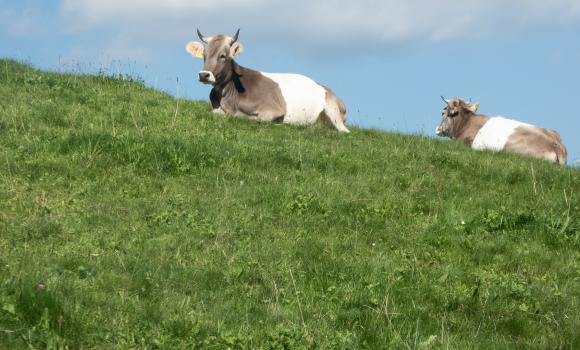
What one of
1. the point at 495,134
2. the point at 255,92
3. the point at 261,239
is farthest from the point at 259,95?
the point at 261,239


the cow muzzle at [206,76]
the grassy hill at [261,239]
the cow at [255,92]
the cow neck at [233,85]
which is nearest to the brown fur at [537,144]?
the cow at [255,92]

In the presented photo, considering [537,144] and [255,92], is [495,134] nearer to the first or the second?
[537,144]

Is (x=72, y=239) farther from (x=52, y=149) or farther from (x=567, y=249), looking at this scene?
(x=567, y=249)

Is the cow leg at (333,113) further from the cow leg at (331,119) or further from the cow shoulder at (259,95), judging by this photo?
the cow shoulder at (259,95)

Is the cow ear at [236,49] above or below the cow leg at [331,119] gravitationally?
above

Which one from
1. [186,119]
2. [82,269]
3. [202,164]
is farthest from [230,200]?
[186,119]

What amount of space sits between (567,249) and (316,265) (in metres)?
3.69

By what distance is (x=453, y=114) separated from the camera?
82.0 ft

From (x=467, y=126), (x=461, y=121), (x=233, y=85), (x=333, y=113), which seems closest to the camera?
(x=233, y=85)

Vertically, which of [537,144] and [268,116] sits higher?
[537,144]

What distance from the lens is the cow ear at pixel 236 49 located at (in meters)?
18.9

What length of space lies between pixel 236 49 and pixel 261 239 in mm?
10555

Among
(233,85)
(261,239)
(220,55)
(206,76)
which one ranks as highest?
(220,55)

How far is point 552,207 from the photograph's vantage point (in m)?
11.6
